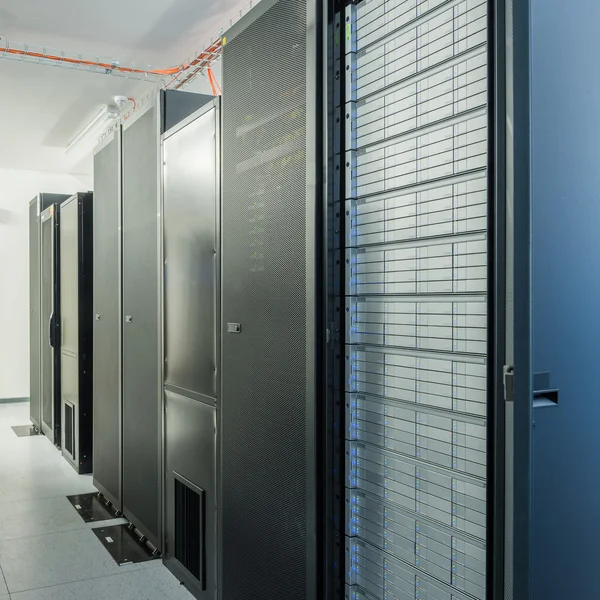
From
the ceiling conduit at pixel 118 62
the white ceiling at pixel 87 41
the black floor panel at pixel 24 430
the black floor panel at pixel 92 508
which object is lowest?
the black floor panel at pixel 24 430

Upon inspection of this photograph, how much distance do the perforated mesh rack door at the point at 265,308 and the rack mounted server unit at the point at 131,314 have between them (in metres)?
0.93

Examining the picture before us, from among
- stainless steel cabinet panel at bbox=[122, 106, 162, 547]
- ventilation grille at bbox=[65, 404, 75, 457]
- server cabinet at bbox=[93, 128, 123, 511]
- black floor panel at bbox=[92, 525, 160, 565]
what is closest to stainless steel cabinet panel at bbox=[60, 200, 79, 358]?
ventilation grille at bbox=[65, 404, 75, 457]

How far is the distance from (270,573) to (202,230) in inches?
52.6

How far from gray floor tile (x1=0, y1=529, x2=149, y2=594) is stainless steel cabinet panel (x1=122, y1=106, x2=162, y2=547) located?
247mm

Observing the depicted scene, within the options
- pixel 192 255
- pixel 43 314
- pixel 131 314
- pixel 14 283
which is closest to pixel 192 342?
pixel 192 255

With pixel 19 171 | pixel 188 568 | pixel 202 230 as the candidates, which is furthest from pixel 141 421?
pixel 19 171

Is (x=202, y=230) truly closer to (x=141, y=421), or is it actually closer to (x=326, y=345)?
(x=326, y=345)

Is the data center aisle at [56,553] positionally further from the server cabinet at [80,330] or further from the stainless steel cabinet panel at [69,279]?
the stainless steel cabinet panel at [69,279]

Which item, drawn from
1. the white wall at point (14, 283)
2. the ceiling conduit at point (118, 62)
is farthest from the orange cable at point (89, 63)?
the white wall at point (14, 283)

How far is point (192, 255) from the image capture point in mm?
2730

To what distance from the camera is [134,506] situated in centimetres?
353

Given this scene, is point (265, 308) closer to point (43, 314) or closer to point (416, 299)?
point (416, 299)

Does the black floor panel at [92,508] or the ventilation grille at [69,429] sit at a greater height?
the ventilation grille at [69,429]

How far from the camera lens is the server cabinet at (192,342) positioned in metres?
2.53
